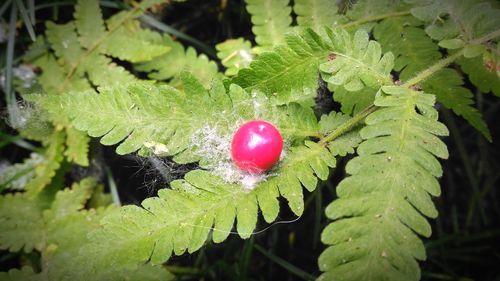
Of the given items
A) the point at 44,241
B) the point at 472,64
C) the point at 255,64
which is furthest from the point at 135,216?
the point at 472,64

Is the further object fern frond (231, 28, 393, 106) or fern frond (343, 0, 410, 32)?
fern frond (343, 0, 410, 32)

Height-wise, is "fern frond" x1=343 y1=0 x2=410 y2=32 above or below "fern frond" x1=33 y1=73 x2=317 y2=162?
above

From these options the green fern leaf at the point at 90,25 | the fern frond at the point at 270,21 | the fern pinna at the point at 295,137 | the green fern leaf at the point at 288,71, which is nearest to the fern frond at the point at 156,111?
the fern pinna at the point at 295,137

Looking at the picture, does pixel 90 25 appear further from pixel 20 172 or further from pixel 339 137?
pixel 339 137

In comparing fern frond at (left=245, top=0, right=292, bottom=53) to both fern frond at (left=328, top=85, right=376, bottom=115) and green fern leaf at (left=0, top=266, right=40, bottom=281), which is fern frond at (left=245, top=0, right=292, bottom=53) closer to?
fern frond at (left=328, top=85, right=376, bottom=115)

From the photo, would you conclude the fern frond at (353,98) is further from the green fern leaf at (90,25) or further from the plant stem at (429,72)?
the green fern leaf at (90,25)

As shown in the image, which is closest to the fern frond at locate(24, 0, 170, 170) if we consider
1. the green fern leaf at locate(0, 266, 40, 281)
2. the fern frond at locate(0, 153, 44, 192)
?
the fern frond at locate(0, 153, 44, 192)

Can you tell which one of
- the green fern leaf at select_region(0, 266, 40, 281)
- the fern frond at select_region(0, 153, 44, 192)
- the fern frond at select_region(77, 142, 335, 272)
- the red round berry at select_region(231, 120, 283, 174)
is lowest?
the green fern leaf at select_region(0, 266, 40, 281)
